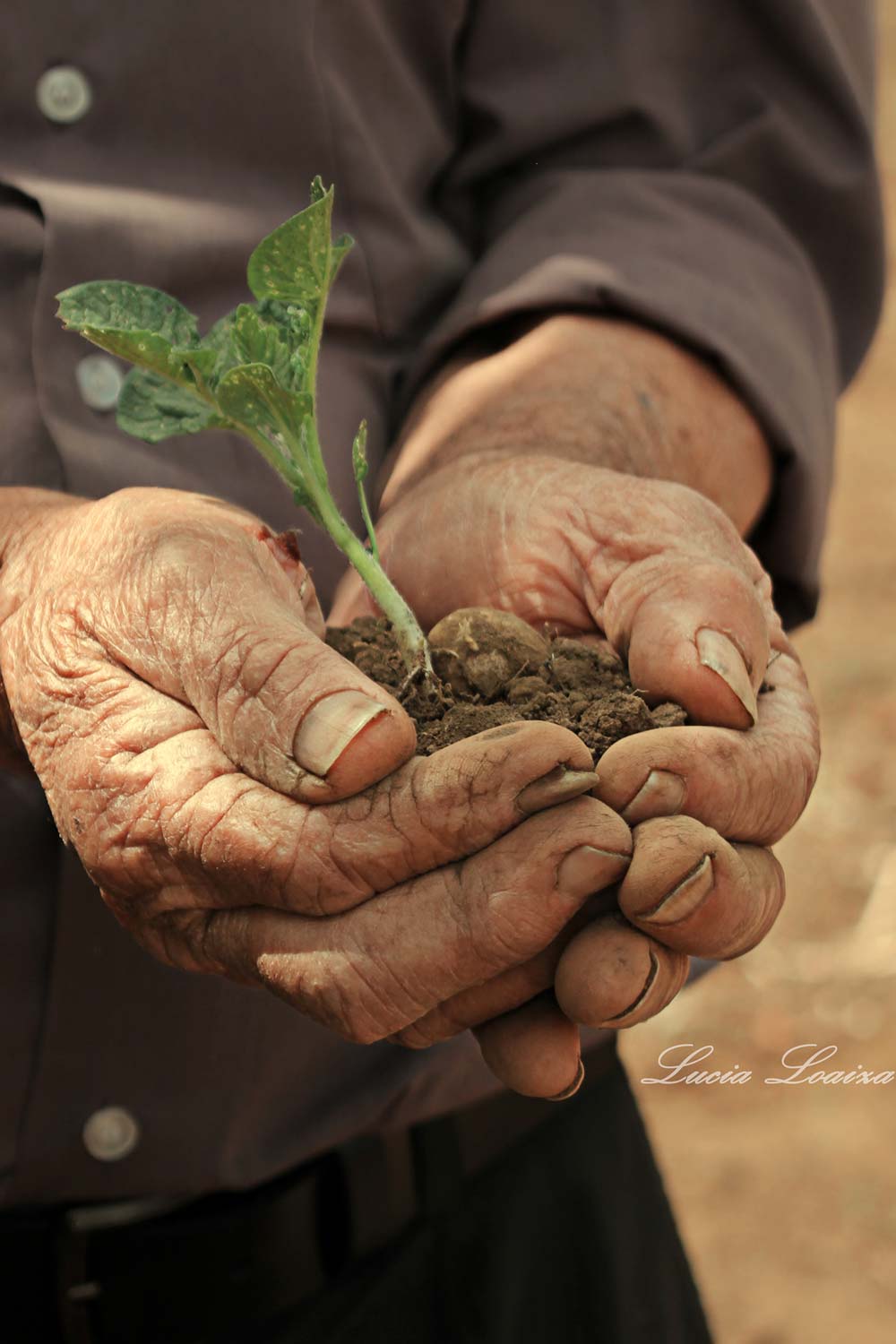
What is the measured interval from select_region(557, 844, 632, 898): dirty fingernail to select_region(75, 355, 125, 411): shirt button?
864 mm

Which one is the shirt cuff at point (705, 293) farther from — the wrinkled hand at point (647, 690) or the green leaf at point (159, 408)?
the green leaf at point (159, 408)

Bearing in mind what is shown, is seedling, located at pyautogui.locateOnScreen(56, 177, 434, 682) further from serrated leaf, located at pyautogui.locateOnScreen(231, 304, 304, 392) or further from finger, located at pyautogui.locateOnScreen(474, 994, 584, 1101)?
finger, located at pyautogui.locateOnScreen(474, 994, 584, 1101)

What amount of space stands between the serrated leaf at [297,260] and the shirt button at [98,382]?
27 centimetres

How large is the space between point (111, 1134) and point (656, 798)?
83 centimetres

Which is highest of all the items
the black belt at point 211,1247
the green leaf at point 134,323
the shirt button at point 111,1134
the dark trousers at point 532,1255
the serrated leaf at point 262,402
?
the green leaf at point 134,323

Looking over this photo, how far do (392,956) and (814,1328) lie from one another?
9.79ft

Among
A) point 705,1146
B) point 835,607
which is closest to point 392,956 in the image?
point 705,1146

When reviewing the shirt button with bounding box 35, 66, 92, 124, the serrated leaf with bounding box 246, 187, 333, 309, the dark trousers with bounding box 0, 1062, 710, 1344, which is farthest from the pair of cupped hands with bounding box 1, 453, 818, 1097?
the dark trousers with bounding box 0, 1062, 710, 1344

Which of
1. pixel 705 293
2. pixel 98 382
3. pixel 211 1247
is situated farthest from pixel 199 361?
pixel 211 1247

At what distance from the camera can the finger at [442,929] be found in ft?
3.90

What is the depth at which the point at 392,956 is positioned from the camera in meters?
1.21

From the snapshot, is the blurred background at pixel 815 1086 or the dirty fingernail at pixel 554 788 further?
the blurred background at pixel 815 1086

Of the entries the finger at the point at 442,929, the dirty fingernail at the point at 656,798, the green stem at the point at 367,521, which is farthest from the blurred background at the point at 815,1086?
the finger at the point at 442,929

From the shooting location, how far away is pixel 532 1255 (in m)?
1.94
